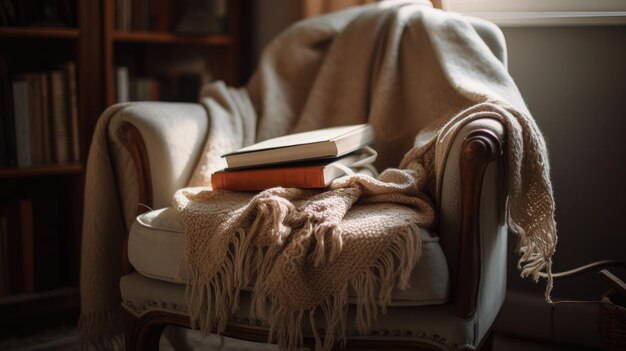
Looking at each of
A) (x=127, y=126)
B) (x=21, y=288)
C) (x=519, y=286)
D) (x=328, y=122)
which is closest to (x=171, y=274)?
(x=127, y=126)

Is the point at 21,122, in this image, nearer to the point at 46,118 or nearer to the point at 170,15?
the point at 46,118

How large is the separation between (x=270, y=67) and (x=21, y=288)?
0.92m

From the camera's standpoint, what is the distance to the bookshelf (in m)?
1.77

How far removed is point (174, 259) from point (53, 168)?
832 millimetres

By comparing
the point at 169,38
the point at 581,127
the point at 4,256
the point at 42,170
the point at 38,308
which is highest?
the point at 169,38

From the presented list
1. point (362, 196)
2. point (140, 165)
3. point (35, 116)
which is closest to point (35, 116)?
point (35, 116)

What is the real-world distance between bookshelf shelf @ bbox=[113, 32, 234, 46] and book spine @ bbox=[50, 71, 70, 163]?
0.23 metres

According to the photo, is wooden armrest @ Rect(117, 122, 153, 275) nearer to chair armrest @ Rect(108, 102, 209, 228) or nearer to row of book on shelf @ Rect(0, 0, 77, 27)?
chair armrest @ Rect(108, 102, 209, 228)

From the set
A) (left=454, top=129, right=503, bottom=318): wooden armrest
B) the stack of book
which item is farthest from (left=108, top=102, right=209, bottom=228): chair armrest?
(left=454, top=129, right=503, bottom=318): wooden armrest

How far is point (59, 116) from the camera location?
1.82 m

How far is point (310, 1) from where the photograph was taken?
2045 mm

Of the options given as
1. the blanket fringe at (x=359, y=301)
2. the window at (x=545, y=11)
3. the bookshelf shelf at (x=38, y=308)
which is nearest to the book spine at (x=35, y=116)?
the bookshelf shelf at (x=38, y=308)

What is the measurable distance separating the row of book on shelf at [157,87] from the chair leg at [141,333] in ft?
2.98

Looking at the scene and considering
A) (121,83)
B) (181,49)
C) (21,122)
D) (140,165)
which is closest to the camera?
(140,165)
